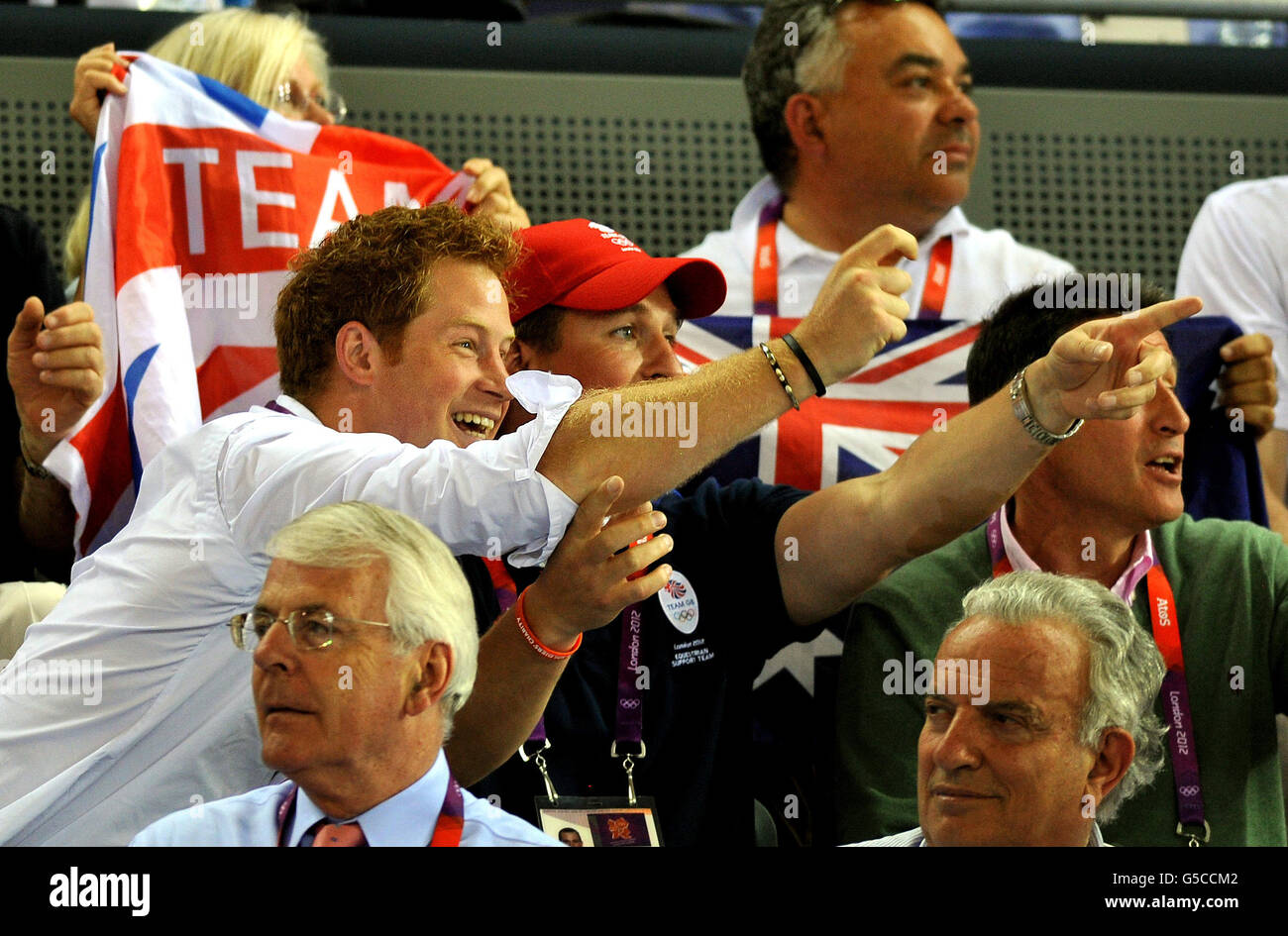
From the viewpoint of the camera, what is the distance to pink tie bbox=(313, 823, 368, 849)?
142cm

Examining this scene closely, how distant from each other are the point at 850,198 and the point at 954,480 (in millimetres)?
1166

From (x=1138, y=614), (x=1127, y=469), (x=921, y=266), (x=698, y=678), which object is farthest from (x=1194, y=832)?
(x=921, y=266)

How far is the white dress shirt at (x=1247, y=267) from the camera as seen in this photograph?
286cm

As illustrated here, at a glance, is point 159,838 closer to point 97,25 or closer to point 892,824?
point 892,824

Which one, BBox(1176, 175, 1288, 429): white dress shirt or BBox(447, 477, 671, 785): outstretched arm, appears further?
BBox(1176, 175, 1288, 429): white dress shirt

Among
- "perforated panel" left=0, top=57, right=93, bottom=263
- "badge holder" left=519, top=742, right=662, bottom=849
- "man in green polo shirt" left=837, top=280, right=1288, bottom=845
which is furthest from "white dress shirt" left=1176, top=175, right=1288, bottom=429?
"perforated panel" left=0, top=57, right=93, bottom=263

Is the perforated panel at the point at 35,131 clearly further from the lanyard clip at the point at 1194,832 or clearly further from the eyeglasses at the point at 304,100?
the lanyard clip at the point at 1194,832

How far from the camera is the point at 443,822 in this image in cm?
146

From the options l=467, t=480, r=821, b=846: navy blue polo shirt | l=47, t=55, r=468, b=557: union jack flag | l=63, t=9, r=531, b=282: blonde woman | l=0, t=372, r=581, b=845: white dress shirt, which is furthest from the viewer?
l=63, t=9, r=531, b=282: blonde woman

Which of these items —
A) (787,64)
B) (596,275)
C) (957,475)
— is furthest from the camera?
(787,64)

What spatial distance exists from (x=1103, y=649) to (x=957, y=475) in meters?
Answer: 0.25

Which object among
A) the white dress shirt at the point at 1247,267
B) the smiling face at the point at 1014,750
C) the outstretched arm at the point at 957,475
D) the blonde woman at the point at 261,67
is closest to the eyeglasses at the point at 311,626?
the smiling face at the point at 1014,750

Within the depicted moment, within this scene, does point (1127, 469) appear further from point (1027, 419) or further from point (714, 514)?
point (714, 514)

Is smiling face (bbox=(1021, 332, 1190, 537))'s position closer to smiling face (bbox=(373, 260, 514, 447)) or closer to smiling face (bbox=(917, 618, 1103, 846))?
smiling face (bbox=(917, 618, 1103, 846))
